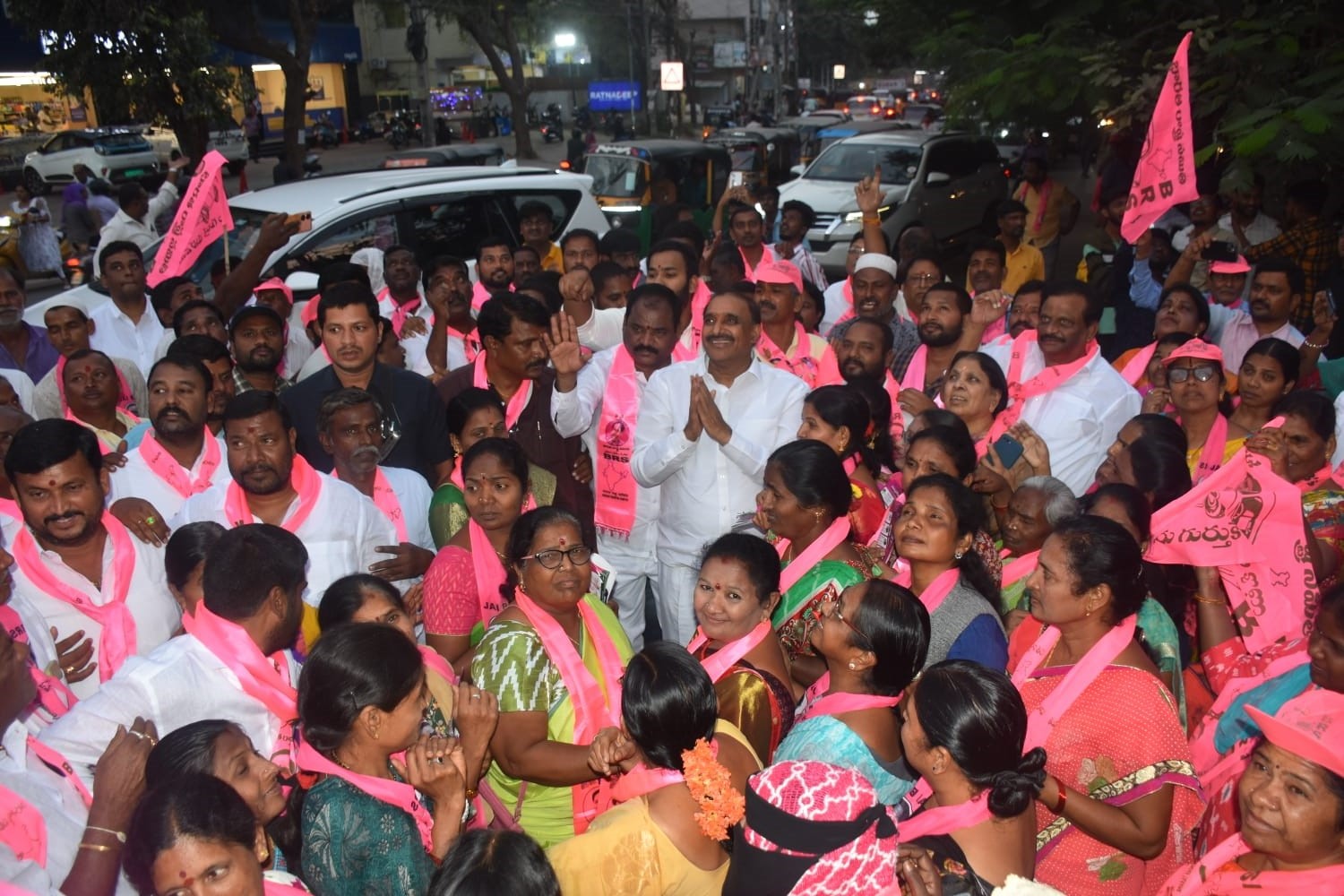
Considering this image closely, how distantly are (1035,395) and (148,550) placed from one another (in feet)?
12.5

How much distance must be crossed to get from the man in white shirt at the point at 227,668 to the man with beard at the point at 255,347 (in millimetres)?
2424

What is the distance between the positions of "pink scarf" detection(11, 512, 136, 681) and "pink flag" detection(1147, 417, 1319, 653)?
342 centimetres

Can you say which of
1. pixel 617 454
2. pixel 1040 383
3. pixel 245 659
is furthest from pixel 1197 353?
pixel 245 659

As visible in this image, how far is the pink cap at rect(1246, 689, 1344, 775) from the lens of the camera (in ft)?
7.19

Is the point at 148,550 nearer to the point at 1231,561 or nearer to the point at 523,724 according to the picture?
the point at 523,724

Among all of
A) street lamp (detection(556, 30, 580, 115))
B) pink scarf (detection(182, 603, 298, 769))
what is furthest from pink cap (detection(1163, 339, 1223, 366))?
street lamp (detection(556, 30, 580, 115))

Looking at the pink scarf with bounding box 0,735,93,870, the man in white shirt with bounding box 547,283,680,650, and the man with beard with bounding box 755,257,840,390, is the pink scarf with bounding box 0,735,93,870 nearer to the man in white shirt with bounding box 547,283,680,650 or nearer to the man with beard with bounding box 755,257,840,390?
the man in white shirt with bounding box 547,283,680,650

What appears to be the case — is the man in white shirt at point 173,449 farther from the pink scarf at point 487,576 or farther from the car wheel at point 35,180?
the car wheel at point 35,180

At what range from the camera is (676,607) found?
4625mm

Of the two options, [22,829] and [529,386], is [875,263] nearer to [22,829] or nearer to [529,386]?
[529,386]

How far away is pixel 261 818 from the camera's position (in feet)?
7.88

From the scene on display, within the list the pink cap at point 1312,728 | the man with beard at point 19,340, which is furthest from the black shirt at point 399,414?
the pink cap at point 1312,728

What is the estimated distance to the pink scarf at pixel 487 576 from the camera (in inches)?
144

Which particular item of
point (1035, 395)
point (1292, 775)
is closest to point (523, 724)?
point (1292, 775)
